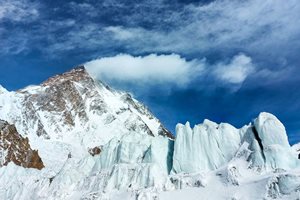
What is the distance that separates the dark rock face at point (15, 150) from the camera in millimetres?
154250

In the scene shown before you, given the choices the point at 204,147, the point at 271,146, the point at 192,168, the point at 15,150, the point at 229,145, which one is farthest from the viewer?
the point at 15,150

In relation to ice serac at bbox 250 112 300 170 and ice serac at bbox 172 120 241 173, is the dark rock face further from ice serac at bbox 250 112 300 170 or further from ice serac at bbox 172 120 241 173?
ice serac at bbox 250 112 300 170

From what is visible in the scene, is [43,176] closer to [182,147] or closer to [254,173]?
[182,147]

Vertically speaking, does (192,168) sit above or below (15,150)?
below

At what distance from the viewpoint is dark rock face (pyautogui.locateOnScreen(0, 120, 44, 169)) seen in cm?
15425

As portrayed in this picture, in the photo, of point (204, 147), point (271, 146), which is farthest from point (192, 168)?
point (271, 146)

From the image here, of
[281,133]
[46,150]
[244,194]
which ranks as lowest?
[244,194]

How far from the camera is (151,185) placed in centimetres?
6028

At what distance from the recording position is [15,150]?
520 ft

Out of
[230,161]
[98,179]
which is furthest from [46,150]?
[230,161]

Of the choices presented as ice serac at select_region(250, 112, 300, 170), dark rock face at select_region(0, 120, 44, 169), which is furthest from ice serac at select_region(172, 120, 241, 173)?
dark rock face at select_region(0, 120, 44, 169)

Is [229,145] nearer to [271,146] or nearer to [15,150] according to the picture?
[271,146]

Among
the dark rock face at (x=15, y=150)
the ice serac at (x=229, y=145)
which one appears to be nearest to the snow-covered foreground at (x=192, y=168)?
the ice serac at (x=229, y=145)

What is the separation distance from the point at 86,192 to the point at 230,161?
1983 centimetres
